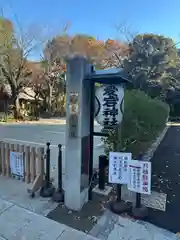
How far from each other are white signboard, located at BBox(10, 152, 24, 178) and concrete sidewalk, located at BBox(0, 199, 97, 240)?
0.94 metres

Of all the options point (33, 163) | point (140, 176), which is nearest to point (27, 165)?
point (33, 163)

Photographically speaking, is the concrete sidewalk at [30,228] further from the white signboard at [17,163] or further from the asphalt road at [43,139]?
the asphalt road at [43,139]

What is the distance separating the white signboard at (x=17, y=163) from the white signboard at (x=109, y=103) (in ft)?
5.71

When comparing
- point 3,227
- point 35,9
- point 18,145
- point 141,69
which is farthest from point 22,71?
point 3,227

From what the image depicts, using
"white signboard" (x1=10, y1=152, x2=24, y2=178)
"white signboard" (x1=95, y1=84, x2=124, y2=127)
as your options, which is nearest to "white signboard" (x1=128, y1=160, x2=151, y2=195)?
"white signboard" (x1=95, y1=84, x2=124, y2=127)

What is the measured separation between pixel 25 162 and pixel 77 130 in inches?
58.4

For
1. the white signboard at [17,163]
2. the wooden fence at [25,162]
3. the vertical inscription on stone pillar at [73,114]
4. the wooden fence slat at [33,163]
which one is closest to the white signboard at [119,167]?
the vertical inscription on stone pillar at [73,114]

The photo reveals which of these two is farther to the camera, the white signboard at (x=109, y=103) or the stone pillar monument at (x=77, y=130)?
the white signboard at (x=109, y=103)

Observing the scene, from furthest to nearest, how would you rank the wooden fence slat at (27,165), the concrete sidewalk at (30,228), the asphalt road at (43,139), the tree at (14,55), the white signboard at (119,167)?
1. the tree at (14,55)
2. the asphalt road at (43,139)
3. the wooden fence slat at (27,165)
4. the white signboard at (119,167)
5. the concrete sidewalk at (30,228)

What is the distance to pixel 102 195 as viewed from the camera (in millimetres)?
3354

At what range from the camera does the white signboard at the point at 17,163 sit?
3.72 m

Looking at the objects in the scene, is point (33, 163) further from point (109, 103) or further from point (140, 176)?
point (140, 176)

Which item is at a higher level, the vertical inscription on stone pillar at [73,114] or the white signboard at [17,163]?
the vertical inscription on stone pillar at [73,114]

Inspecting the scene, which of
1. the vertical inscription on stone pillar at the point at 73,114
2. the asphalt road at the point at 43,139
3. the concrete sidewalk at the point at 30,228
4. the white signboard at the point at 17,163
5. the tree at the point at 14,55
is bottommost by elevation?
the concrete sidewalk at the point at 30,228
